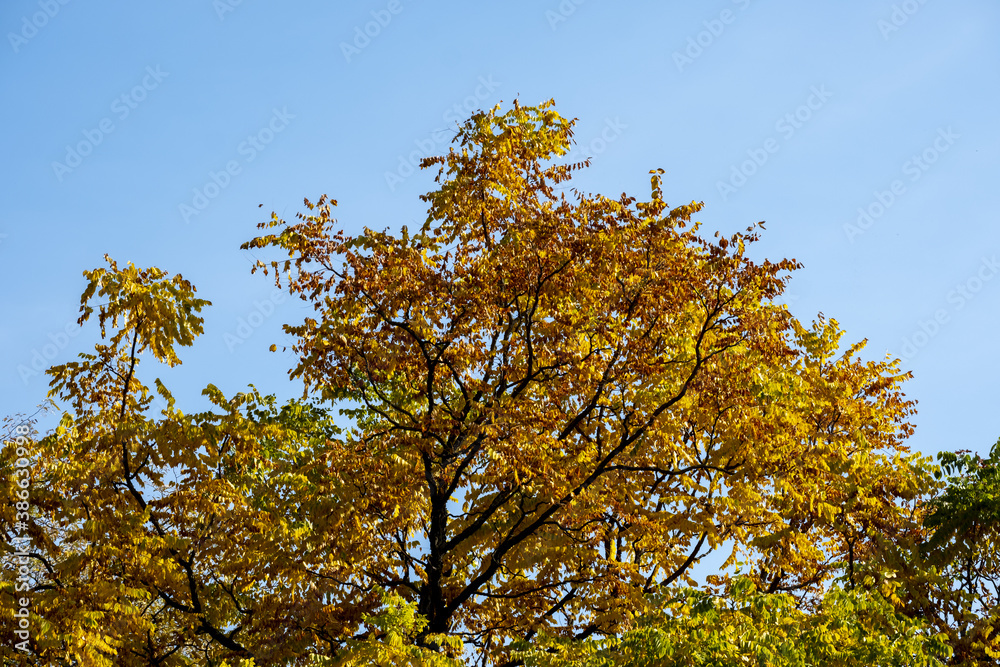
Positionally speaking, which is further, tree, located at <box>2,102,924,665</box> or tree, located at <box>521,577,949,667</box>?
tree, located at <box>2,102,924,665</box>

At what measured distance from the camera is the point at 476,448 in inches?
471

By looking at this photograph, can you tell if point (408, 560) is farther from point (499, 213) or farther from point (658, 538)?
point (499, 213)

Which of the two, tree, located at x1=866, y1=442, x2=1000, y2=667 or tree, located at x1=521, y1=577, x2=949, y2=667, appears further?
tree, located at x1=866, y1=442, x2=1000, y2=667

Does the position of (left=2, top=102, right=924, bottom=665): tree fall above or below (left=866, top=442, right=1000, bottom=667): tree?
above

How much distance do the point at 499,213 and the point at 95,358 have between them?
610 centimetres

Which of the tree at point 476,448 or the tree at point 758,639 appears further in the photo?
the tree at point 476,448

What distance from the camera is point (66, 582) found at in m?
11.7

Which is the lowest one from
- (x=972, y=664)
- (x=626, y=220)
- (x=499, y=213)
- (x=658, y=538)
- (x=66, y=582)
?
(x=972, y=664)

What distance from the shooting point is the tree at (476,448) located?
11.5 metres

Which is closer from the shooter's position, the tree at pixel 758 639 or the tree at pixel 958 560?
the tree at pixel 758 639

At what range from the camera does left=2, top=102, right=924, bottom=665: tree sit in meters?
11.5

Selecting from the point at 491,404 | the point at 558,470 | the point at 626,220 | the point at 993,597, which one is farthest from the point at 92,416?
the point at 993,597

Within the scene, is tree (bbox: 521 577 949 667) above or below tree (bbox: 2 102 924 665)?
below

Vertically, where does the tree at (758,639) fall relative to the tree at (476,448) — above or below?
below
